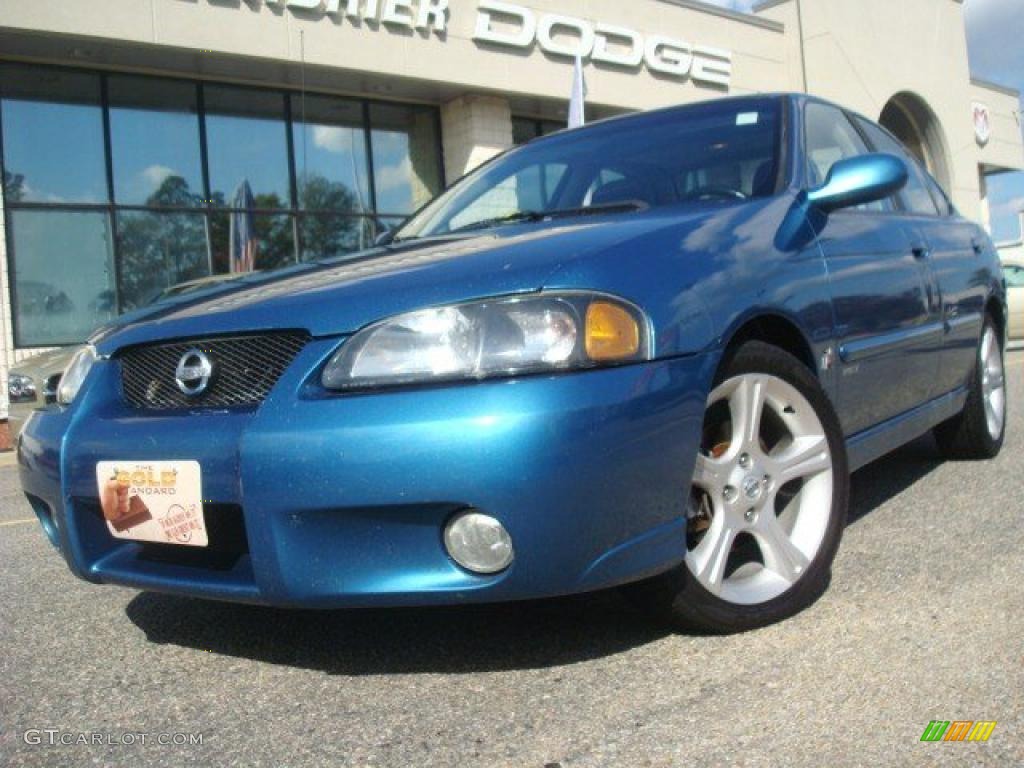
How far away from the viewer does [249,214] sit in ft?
44.7

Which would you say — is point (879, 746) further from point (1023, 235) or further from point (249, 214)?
point (1023, 235)

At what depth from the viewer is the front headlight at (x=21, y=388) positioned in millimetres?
6754

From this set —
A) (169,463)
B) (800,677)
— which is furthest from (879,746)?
(169,463)

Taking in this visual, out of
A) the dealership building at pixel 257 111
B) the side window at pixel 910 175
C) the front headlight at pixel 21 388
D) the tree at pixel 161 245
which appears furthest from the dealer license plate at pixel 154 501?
the tree at pixel 161 245

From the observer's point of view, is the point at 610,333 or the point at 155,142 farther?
the point at 155,142

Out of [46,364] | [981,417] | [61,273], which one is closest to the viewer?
[981,417]

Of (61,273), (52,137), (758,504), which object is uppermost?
(52,137)

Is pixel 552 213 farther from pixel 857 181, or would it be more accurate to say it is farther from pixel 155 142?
pixel 155 142

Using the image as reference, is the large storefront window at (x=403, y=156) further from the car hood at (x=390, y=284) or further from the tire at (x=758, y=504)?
the tire at (x=758, y=504)

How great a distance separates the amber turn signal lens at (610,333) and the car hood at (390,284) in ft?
0.45

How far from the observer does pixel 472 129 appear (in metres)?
15.1

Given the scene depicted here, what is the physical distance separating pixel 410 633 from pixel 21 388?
520cm

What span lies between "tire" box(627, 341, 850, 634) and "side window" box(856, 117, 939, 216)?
5.65 feet

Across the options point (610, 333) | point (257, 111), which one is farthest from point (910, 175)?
point (257, 111)
